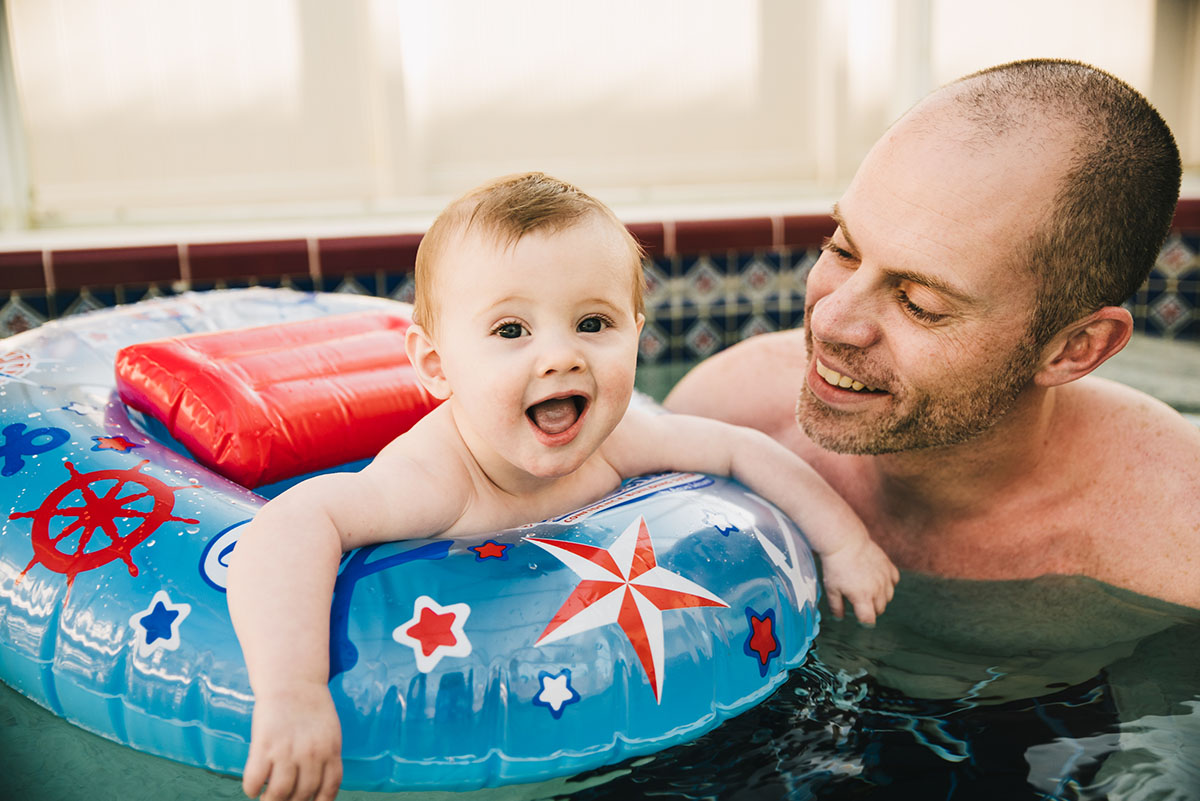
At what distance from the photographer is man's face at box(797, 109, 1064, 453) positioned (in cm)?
163

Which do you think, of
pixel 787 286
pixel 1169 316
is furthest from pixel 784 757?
pixel 1169 316

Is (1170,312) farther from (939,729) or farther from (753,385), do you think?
(939,729)

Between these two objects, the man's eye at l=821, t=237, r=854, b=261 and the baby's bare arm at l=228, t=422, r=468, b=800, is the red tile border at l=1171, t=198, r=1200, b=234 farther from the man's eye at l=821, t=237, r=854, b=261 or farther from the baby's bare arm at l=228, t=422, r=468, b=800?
the baby's bare arm at l=228, t=422, r=468, b=800

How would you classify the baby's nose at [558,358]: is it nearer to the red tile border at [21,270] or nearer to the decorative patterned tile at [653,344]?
the decorative patterned tile at [653,344]

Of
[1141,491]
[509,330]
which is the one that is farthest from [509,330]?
[1141,491]

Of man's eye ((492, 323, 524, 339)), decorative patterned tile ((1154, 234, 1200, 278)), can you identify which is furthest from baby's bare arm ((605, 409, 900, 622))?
decorative patterned tile ((1154, 234, 1200, 278))

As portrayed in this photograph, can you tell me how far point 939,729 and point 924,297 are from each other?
675 mm

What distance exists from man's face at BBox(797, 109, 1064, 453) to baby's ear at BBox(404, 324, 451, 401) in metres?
0.63

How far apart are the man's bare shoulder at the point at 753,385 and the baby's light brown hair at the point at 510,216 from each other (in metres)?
0.94

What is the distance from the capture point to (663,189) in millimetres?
5363

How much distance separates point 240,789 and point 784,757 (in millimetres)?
745

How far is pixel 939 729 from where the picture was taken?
157cm

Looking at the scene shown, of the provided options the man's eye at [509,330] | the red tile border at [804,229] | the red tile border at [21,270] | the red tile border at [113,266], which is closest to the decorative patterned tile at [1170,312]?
the red tile border at [804,229]

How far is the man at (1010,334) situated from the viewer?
1637 mm
